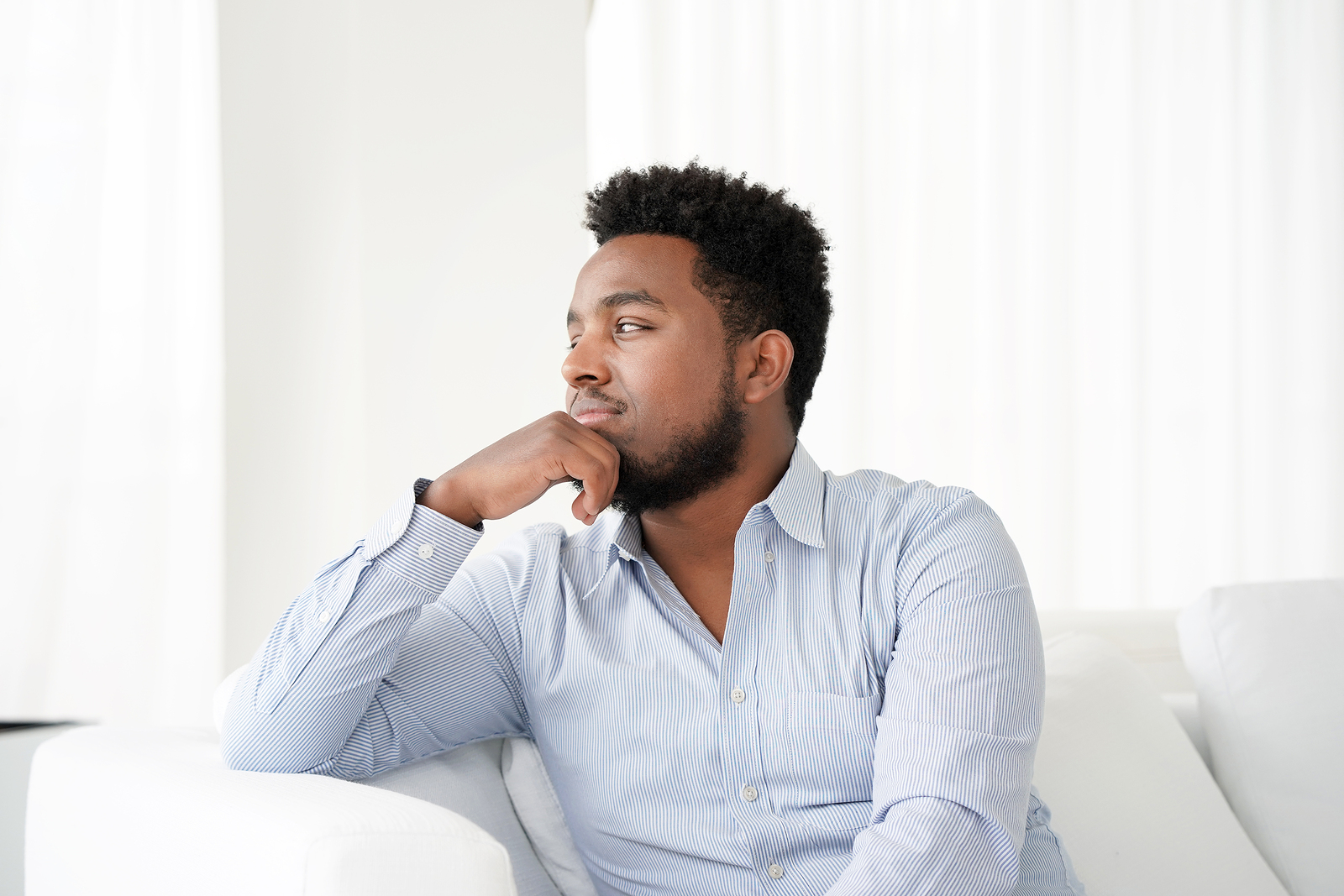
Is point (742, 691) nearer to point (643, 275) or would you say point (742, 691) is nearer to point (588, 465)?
point (588, 465)

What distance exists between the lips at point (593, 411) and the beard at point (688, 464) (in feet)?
0.17

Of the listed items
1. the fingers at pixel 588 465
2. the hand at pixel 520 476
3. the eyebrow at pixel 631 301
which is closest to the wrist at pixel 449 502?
the hand at pixel 520 476

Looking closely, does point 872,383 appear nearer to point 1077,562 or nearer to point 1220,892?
point 1077,562

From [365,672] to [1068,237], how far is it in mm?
2743

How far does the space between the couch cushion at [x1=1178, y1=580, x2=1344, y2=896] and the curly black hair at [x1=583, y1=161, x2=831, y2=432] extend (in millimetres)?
825

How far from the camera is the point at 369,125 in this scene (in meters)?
2.55

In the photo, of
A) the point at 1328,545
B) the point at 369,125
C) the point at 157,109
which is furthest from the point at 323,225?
the point at 1328,545

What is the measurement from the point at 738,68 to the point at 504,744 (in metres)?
2.27

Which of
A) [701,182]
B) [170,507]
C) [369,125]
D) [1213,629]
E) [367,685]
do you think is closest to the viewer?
[367,685]

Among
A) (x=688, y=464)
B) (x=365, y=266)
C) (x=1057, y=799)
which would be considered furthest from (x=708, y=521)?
(x=365, y=266)

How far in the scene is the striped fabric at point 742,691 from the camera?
1.11m

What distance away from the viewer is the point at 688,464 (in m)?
1.38

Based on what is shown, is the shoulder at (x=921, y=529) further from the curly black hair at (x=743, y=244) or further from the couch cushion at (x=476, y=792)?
the couch cushion at (x=476, y=792)

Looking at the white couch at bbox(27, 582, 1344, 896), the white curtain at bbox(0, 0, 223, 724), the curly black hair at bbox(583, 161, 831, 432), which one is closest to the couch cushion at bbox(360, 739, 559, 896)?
the white couch at bbox(27, 582, 1344, 896)
